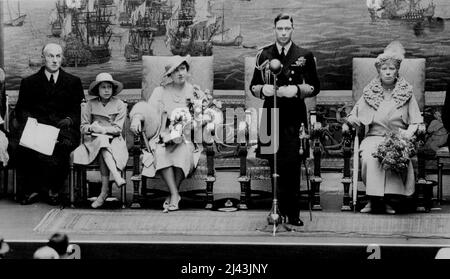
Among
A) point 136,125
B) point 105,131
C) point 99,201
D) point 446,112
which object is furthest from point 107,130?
point 446,112

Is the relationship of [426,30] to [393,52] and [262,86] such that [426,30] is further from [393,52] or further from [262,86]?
[262,86]

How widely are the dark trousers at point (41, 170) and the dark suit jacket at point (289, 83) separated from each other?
3.16ft

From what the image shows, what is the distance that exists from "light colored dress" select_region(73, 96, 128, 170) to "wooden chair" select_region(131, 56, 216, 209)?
88 mm

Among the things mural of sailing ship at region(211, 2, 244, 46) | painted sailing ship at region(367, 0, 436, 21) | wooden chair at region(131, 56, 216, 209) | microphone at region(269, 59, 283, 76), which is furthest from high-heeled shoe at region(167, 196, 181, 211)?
painted sailing ship at region(367, 0, 436, 21)

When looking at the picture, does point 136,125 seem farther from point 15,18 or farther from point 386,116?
point 386,116

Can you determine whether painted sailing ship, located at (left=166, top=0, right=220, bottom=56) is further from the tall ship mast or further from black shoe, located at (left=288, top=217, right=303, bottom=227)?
black shoe, located at (left=288, top=217, right=303, bottom=227)

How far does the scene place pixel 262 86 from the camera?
5656mm

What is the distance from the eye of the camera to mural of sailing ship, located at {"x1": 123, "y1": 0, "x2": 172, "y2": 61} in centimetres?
592

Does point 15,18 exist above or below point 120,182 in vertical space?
above

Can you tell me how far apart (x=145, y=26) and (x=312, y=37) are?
0.79m

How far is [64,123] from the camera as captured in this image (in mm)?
5848

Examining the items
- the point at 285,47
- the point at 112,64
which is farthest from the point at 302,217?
the point at 112,64

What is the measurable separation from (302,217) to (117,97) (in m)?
1.12

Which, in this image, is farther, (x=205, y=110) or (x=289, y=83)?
(x=205, y=110)
